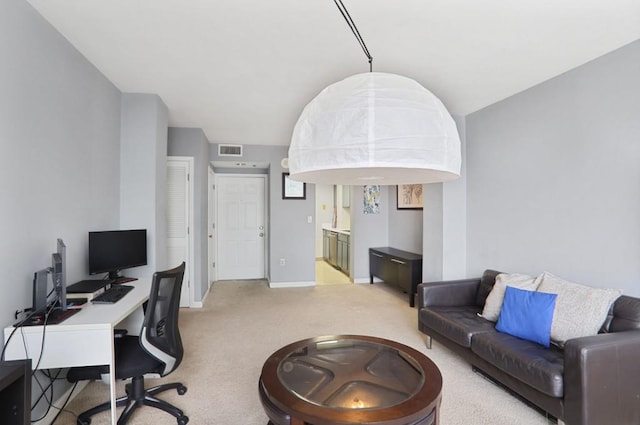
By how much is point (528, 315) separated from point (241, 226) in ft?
15.8

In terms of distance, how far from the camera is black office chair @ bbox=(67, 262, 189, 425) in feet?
6.29

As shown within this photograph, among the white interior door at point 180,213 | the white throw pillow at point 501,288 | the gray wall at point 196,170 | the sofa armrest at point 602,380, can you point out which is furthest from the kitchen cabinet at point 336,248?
the sofa armrest at point 602,380

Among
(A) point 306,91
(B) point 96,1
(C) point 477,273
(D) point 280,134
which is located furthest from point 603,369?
(D) point 280,134

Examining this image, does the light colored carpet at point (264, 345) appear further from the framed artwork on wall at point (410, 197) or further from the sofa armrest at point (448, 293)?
the framed artwork on wall at point (410, 197)

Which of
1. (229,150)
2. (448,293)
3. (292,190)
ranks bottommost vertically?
(448,293)

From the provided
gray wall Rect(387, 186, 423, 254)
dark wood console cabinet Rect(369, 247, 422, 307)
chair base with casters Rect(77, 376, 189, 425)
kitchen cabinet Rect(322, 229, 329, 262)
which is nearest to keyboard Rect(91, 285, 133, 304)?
chair base with casters Rect(77, 376, 189, 425)

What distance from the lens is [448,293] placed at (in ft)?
10.5

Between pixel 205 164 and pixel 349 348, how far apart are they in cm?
378

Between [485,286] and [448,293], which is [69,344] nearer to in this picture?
[448,293]

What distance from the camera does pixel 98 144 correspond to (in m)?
2.69

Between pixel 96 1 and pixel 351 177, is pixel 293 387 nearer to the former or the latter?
pixel 351 177

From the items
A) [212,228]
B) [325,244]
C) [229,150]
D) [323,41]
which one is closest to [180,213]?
[212,228]

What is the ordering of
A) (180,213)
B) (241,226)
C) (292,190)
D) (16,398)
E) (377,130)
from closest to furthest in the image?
(377,130) < (16,398) < (180,213) < (292,190) < (241,226)

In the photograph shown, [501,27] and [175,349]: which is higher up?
[501,27]
